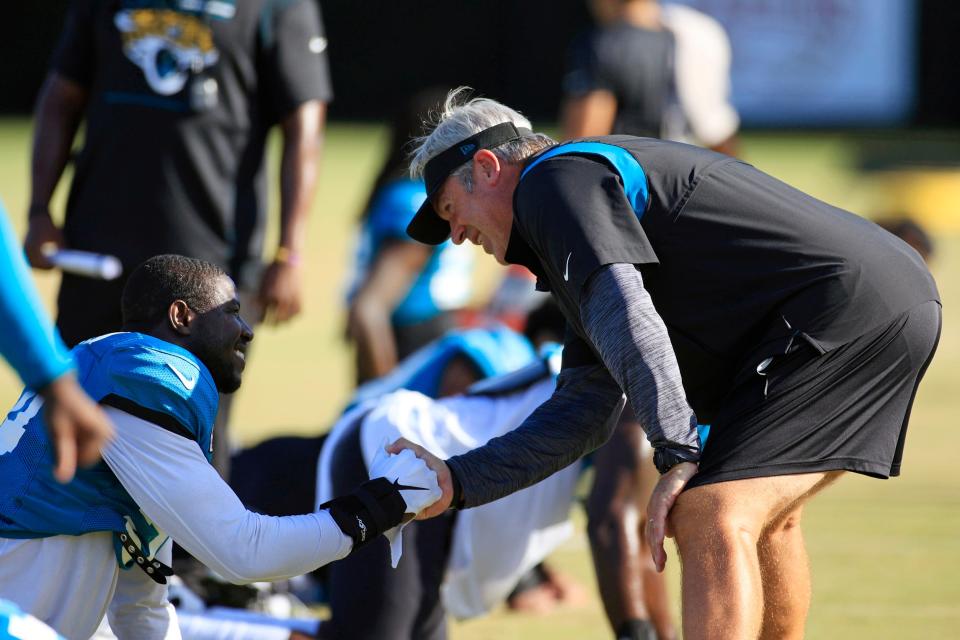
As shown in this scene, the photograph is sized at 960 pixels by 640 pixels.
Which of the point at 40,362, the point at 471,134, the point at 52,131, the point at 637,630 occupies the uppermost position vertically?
the point at 40,362

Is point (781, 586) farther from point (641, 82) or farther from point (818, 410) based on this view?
point (641, 82)

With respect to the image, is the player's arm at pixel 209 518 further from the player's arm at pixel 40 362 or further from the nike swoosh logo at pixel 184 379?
the player's arm at pixel 40 362

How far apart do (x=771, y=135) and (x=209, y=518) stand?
1924cm

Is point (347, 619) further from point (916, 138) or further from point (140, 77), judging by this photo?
point (916, 138)

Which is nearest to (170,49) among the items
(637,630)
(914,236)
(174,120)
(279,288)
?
(174,120)

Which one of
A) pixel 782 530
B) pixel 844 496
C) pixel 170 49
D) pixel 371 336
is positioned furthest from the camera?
pixel 844 496

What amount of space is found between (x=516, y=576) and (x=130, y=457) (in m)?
1.76

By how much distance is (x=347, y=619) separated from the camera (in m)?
3.98

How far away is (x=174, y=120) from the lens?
472 centimetres

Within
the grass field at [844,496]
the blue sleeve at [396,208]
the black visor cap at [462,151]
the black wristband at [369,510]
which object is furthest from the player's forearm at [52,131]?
the black wristband at [369,510]

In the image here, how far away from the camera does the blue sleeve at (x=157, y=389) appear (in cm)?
289

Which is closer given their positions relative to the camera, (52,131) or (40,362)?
(40,362)

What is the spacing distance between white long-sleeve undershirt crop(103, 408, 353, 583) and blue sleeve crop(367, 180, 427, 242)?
3425 mm

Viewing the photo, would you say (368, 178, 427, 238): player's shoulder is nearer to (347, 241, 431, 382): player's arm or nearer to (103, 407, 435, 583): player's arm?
(347, 241, 431, 382): player's arm
